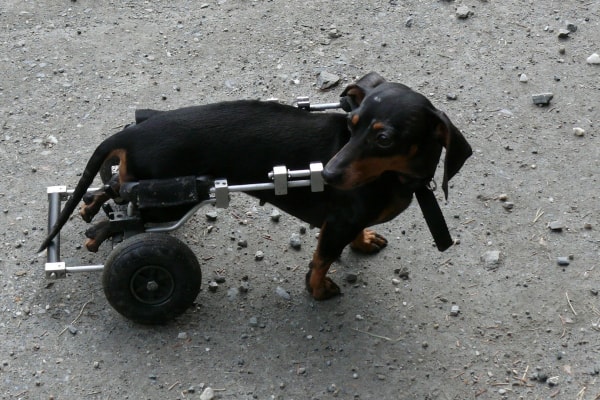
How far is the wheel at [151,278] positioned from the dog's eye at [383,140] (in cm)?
122

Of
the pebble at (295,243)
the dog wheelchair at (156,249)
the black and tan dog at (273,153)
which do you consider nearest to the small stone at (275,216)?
the pebble at (295,243)

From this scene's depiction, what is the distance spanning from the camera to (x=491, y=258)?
17.6 feet

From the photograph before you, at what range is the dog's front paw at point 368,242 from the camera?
535 cm

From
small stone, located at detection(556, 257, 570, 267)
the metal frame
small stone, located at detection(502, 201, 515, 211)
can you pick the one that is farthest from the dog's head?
small stone, located at detection(502, 201, 515, 211)

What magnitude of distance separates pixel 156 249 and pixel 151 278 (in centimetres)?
20

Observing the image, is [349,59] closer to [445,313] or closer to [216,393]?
[445,313]

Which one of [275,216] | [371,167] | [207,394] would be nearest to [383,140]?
[371,167]

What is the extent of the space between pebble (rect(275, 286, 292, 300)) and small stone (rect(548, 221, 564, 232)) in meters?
1.70

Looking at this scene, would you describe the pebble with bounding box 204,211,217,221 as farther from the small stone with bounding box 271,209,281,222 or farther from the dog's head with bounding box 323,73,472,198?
the dog's head with bounding box 323,73,472,198

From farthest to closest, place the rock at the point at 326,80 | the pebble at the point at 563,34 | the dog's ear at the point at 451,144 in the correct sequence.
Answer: the pebble at the point at 563,34, the rock at the point at 326,80, the dog's ear at the point at 451,144

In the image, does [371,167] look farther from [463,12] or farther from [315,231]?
[463,12]

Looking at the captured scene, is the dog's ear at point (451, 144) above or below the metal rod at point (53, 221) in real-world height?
above

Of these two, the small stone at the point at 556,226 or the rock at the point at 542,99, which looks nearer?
the small stone at the point at 556,226

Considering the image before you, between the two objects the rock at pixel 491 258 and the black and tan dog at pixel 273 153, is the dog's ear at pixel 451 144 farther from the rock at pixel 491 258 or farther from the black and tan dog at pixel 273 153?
the rock at pixel 491 258
